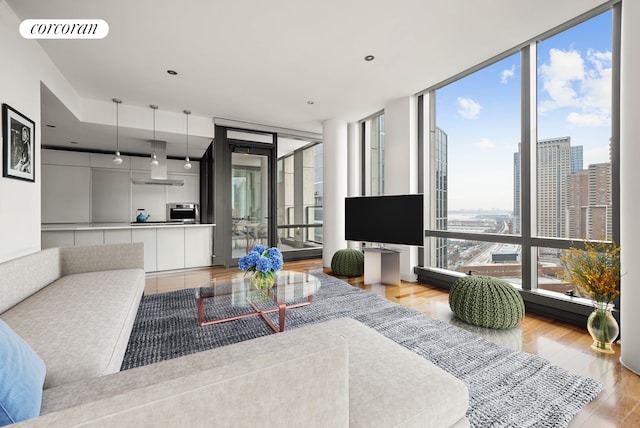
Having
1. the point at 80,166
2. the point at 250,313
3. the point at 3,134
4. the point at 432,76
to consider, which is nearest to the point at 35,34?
the point at 3,134

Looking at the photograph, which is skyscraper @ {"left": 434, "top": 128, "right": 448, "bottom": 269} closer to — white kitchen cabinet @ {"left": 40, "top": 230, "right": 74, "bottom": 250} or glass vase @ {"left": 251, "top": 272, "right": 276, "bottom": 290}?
glass vase @ {"left": 251, "top": 272, "right": 276, "bottom": 290}

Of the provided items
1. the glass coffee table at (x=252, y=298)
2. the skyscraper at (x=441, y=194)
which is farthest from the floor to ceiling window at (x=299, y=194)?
the glass coffee table at (x=252, y=298)

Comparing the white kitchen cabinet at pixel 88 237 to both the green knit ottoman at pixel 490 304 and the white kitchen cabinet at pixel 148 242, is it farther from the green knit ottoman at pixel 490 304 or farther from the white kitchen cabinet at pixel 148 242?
the green knit ottoman at pixel 490 304

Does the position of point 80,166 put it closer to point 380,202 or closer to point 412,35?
point 380,202

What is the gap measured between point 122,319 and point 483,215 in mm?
3573

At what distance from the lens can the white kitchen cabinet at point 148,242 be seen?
4.68m

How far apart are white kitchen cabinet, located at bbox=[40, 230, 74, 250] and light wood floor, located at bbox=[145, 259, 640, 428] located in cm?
147

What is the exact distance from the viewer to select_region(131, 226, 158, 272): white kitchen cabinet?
4680 mm

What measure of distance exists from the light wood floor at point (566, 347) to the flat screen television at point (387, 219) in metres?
0.68

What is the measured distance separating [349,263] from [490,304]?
212cm

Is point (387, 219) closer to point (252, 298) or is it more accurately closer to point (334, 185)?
point (334, 185)

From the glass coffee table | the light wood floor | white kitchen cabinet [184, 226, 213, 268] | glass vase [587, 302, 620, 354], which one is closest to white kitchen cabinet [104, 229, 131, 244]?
white kitchen cabinet [184, 226, 213, 268]

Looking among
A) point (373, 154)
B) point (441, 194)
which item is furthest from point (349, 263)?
point (373, 154)

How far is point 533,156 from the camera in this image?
2877 mm
